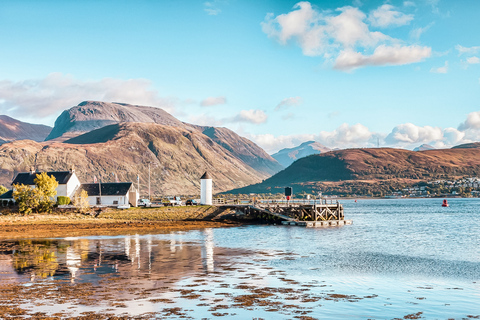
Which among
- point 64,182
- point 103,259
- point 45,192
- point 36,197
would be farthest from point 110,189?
point 103,259

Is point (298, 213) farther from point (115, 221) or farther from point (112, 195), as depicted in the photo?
point (112, 195)

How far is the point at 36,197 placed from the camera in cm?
8706

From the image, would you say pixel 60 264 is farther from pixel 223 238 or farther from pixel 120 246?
pixel 223 238

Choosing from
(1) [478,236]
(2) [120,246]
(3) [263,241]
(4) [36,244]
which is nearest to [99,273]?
(2) [120,246]

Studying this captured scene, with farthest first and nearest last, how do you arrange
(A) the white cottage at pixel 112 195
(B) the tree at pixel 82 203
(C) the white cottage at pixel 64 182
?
(C) the white cottage at pixel 64 182 < (A) the white cottage at pixel 112 195 < (B) the tree at pixel 82 203

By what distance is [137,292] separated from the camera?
24.8 m

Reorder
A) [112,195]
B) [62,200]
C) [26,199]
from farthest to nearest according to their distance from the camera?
[112,195]
[62,200]
[26,199]

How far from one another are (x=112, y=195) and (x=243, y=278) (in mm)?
74880

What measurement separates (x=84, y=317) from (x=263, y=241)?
3792 centimetres

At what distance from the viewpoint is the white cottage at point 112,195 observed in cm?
9881

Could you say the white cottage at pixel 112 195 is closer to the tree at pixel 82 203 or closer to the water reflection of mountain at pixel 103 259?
the tree at pixel 82 203

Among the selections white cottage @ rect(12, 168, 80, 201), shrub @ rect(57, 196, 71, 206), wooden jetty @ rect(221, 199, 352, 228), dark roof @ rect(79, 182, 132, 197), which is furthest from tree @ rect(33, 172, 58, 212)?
wooden jetty @ rect(221, 199, 352, 228)

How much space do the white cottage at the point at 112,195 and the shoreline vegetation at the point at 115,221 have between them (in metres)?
9.09

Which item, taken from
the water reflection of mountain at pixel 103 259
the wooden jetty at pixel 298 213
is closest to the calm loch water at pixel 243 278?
the water reflection of mountain at pixel 103 259
